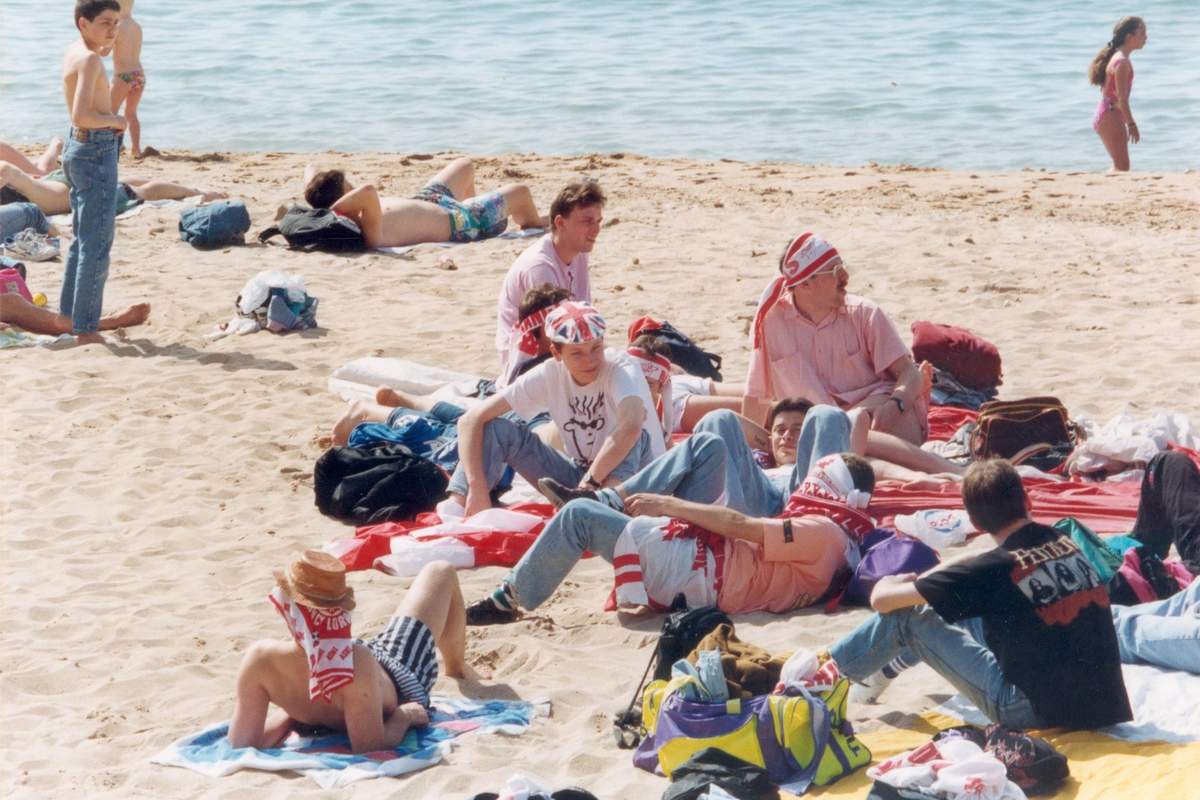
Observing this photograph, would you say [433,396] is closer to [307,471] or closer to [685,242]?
[307,471]

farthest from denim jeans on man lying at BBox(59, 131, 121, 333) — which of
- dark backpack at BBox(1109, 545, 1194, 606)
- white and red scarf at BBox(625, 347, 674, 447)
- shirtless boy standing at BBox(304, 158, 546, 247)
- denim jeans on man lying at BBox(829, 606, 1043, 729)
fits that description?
dark backpack at BBox(1109, 545, 1194, 606)

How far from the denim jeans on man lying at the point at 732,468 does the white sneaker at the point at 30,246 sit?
634 centimetres

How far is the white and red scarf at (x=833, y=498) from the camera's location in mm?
5434

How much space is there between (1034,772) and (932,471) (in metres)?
2.64

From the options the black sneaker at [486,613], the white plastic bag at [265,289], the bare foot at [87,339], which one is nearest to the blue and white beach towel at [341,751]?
the black sneaker at [486,613]

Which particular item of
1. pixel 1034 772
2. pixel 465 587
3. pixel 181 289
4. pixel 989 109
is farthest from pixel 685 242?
pixel 989 109

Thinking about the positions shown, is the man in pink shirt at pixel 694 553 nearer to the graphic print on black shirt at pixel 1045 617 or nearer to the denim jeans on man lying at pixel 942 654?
the denim jeans on man lying at pixel 942 654

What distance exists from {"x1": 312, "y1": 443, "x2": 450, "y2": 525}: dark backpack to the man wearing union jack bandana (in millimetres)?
177

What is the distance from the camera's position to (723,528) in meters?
5.29

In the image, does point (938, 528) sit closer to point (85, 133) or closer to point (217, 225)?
point (85, 133)

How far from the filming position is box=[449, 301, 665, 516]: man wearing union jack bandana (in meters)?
6.06

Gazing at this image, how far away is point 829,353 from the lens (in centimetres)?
697

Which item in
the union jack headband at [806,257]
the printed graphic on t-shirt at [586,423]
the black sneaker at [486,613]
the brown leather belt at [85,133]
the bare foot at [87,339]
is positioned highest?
the brown leather belt at [85,133]

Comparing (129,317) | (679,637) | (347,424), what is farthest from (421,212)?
(679,637)
